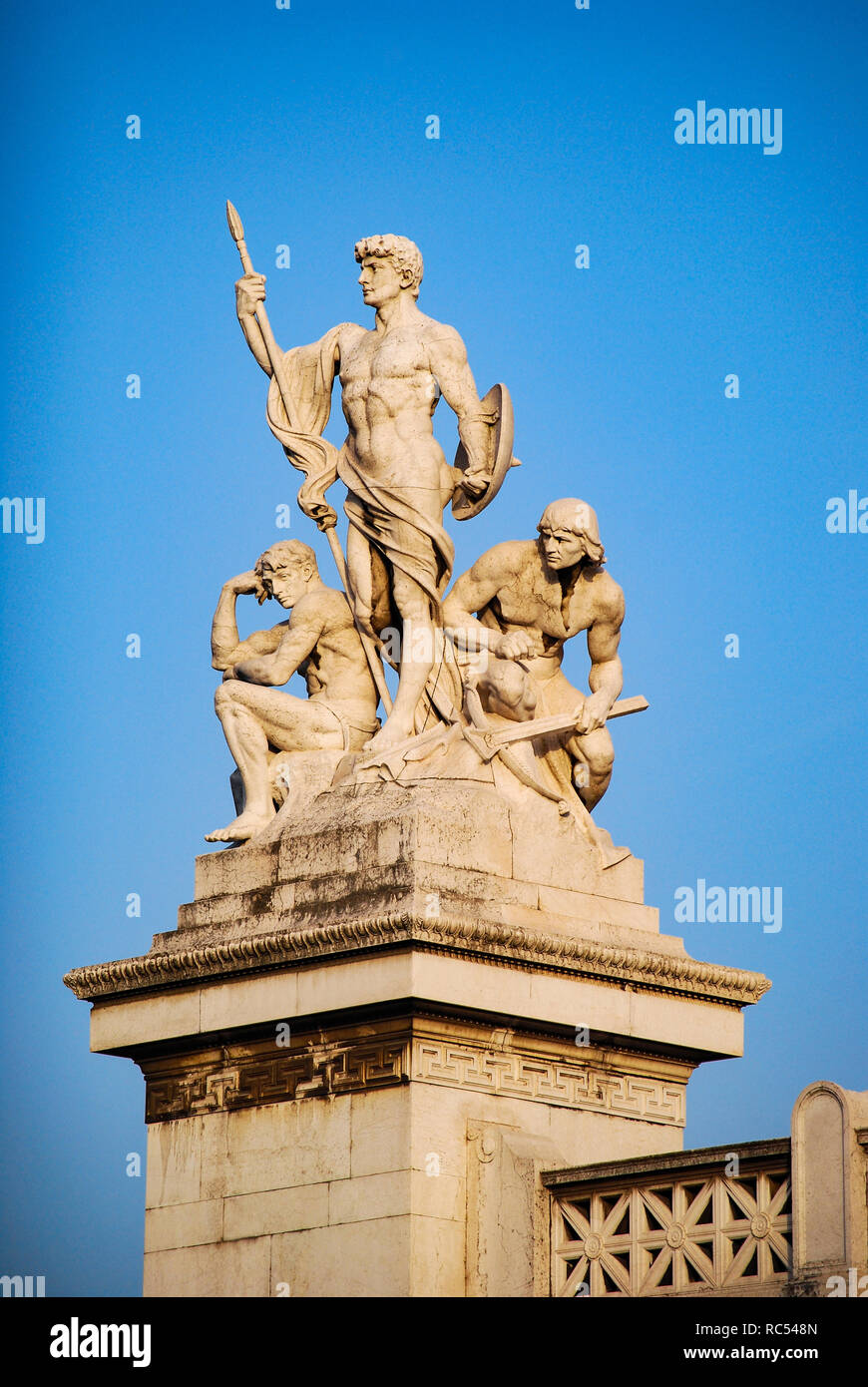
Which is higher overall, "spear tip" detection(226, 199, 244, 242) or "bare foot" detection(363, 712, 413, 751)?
"spear tip" detection(226, 199, 244, 242)

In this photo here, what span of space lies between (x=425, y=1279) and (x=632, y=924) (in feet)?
9.02

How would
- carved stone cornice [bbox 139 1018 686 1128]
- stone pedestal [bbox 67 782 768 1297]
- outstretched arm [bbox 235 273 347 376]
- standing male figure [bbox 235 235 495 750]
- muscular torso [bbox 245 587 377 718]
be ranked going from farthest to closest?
outstretched arm [bbox 235 273 347 376] < muscular torso [bbox 245 587 377 718] < standing male figure [bbox 235 235 495 750] < carved stone cornice [bbox 139 1018 686 1128] < stone pedestal [bbox 67 782 768 1297]

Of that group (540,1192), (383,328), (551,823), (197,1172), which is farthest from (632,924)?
(383,328)

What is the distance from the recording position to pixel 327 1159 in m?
16.1

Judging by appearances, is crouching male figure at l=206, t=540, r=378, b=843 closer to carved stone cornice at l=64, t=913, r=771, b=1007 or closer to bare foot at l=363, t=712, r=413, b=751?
bare foot at l=363, t=712, r=413, b=751

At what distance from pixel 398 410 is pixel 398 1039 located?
4238mm

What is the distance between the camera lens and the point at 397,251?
18.0 metres

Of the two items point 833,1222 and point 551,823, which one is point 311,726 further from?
point 833,1222

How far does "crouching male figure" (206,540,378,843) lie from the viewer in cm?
1772

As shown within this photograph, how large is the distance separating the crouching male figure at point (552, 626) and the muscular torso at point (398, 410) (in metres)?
0.79

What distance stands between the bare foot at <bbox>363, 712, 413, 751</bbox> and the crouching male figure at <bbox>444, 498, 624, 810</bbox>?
53cm

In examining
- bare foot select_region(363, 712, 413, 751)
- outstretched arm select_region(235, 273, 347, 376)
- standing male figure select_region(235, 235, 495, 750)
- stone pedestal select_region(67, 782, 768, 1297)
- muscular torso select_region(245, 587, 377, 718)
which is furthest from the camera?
outstretched arm select_region(235, 273, 347, 376)

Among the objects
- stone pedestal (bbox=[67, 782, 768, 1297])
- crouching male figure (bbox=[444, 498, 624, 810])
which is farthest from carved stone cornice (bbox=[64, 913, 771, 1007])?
crouching male figure (bbox=[444, 498, 624, 810])

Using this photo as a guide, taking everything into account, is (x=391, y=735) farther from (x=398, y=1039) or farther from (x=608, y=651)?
(x=398, y=1039)
